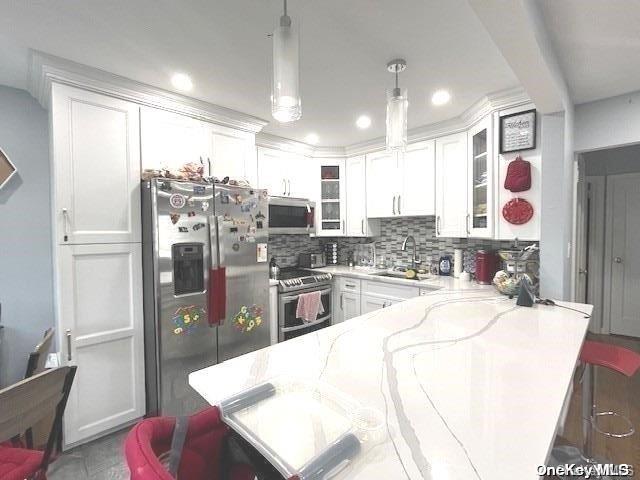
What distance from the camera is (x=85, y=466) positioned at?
1.87 metres

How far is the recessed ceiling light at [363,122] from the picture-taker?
9.18 ft

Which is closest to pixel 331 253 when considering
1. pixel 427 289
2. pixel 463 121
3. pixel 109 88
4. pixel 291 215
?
pixel 291 215

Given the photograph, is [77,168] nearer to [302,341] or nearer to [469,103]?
[302,341]

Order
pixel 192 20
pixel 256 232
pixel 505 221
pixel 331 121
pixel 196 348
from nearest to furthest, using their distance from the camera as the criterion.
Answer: pixel 192 20 → pixel 196 348 → pixel 505 221 → pixel 256 232 → pixel 331 121

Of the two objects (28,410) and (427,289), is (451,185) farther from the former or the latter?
(28,410)

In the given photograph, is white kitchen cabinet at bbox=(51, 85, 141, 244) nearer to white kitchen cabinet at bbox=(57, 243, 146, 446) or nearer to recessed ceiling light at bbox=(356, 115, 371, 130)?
white kitchen cabinet at bbox=(57, 243, 146, 446)

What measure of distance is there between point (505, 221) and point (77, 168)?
2.98 metres

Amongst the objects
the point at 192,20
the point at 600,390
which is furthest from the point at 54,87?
the point at 600,390

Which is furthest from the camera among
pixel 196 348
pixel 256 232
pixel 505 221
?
pixel 256 232

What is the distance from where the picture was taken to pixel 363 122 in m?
2.93

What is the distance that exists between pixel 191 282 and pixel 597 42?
2732 mm

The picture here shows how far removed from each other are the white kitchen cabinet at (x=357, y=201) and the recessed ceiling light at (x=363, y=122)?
66cm

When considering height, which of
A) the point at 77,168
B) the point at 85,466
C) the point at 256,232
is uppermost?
the point at 77,168

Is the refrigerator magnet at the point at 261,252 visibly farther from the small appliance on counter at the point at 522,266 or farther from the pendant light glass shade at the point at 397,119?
the small appliance on counter at the point at 522,266
